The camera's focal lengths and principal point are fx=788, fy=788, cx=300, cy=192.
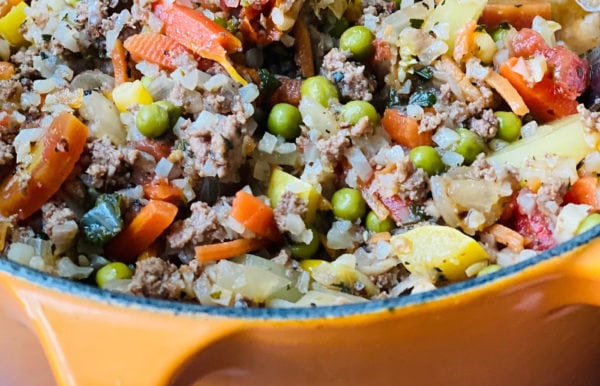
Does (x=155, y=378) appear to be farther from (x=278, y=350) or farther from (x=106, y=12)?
(x=106, y=12)

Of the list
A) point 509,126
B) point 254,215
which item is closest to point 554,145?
point 509,126

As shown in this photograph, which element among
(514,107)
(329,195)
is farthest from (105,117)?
(514,107)

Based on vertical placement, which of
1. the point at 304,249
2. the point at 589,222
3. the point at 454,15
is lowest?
the point at 304,249

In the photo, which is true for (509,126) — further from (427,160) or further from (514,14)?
(514,14)

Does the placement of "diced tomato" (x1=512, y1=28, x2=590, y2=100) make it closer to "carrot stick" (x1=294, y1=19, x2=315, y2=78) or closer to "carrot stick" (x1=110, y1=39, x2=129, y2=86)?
"carrot stick" (x1=294, y1=19, x2=315, y2=78)

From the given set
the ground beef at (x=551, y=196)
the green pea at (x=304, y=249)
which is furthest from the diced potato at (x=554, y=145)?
the green pea at (x=304, y=249)

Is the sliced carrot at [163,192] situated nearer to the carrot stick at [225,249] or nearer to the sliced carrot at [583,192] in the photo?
the carrot stick at [225,249]
